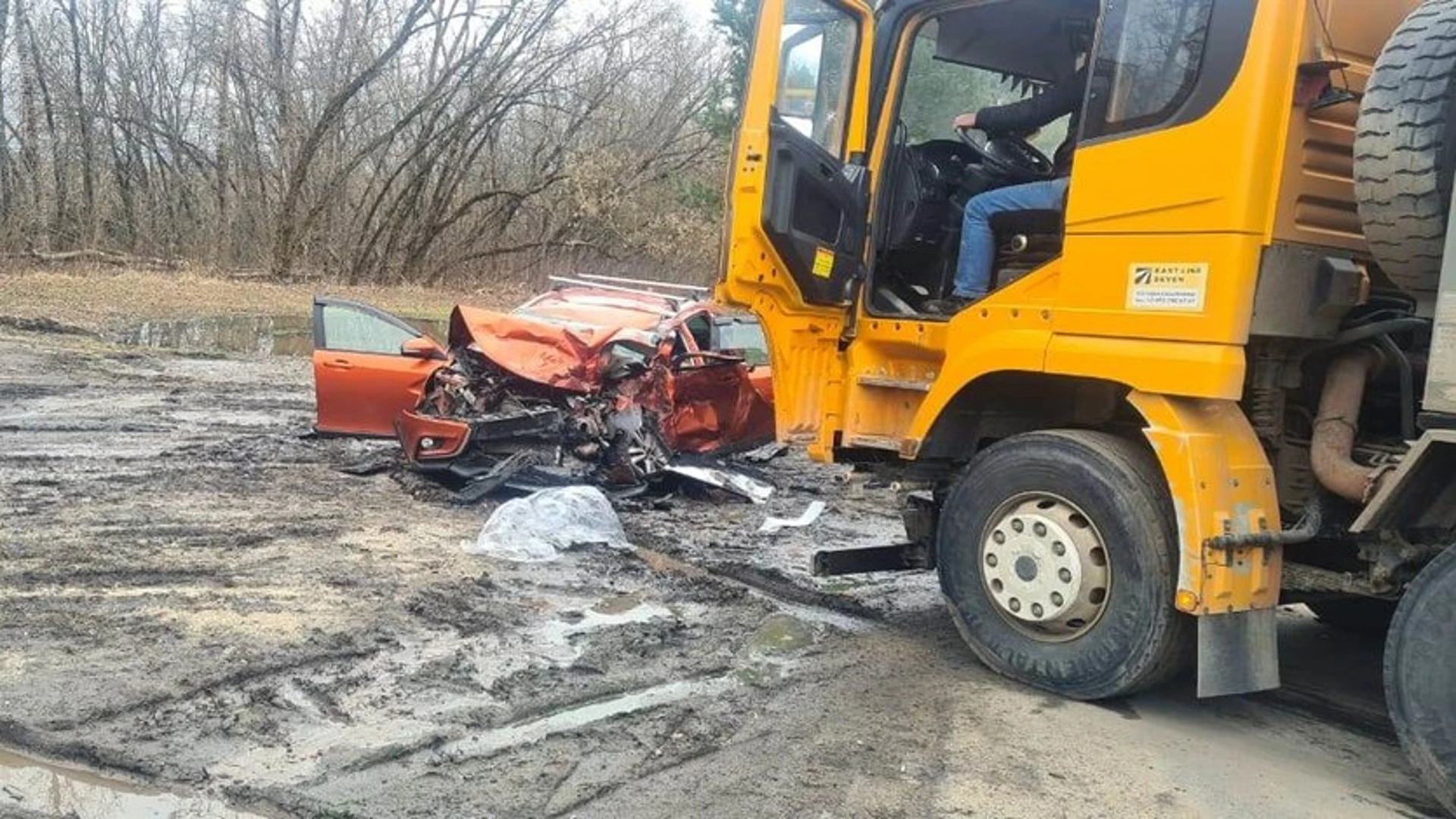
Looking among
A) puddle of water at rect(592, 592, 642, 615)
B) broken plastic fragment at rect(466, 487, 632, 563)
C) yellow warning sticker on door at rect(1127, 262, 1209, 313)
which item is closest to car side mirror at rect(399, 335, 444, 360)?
broken plastic fragment at rect(466, 487, 632, 563)

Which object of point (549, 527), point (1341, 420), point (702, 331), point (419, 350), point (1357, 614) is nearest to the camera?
point (1341, 420)

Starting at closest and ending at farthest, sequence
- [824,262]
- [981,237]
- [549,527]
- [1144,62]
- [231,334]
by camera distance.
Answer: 1. [1144,62]
2. [981,237]
3. [824,262]
4. [549,527]
5. [231,334]

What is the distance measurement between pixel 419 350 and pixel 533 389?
3.17 feet

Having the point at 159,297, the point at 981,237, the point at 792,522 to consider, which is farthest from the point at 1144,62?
the point at 159,297

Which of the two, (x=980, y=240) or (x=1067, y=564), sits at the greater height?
(x=980, y=240)

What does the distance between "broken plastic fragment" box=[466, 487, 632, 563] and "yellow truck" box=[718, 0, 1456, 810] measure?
242cm

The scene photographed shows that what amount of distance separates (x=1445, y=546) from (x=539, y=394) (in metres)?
6.39

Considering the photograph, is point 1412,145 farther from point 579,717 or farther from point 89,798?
point 89,798

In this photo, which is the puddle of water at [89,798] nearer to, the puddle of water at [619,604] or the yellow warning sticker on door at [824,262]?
the puddle of water at [619,604]

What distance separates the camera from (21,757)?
12.6ft

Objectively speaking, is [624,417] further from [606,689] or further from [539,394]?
[606,689]

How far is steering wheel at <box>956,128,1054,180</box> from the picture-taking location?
18.2 feet

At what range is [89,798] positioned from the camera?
11.8 feet

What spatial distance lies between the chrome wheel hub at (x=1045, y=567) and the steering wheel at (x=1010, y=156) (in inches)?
66.4
